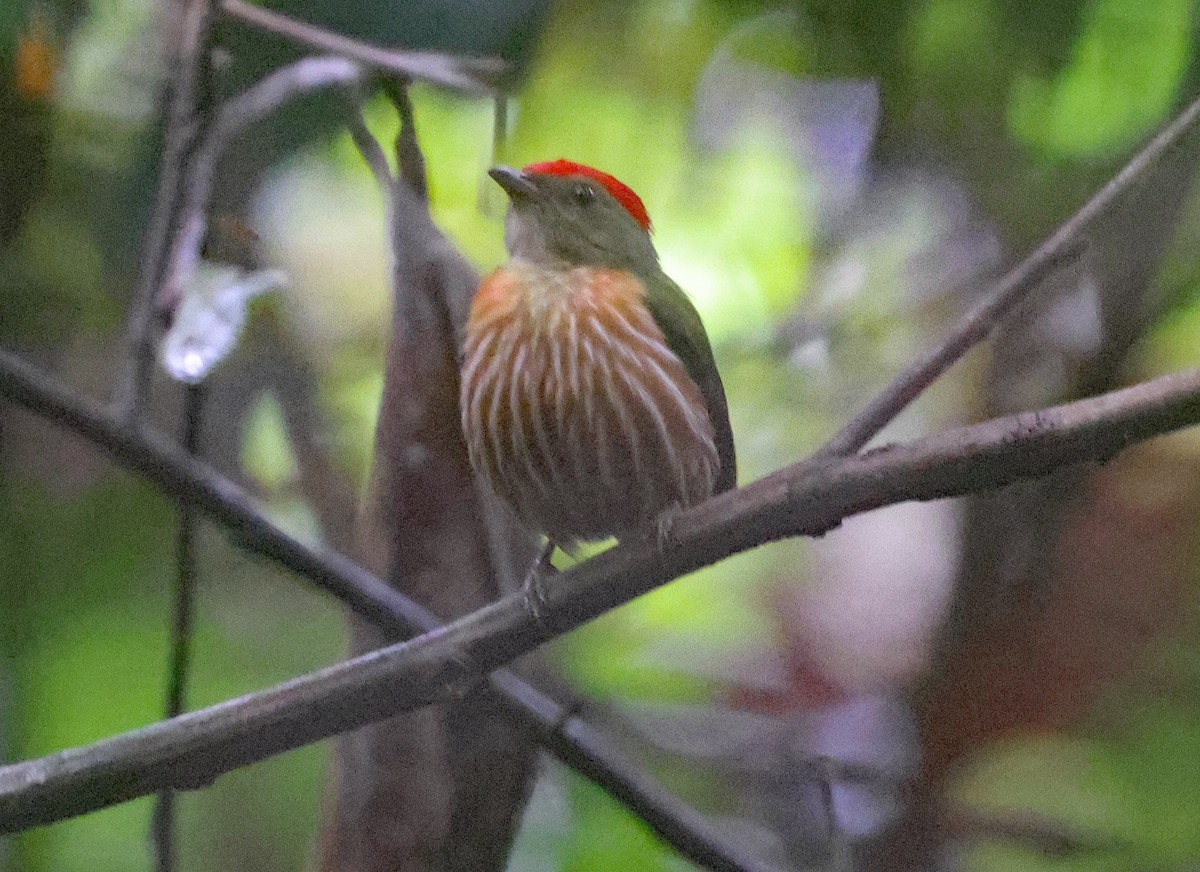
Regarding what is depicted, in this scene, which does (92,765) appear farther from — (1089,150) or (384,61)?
(1089,150)

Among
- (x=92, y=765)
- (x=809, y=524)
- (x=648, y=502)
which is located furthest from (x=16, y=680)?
(x=809, y=524)

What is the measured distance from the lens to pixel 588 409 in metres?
1.07

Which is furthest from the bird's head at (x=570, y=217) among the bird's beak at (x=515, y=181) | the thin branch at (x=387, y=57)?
the thin branch at (x=387, y=57)

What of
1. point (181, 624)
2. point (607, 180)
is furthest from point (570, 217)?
point (181, 624)

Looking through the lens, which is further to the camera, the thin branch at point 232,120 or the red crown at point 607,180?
the thin branch at point 232,120

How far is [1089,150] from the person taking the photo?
3.82 ft

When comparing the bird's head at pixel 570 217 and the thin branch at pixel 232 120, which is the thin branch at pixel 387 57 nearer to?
the thin branch at pixel 232 120

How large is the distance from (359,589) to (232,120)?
65cm

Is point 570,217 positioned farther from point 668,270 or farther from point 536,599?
point 536,599

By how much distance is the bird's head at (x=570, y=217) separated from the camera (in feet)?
3.77

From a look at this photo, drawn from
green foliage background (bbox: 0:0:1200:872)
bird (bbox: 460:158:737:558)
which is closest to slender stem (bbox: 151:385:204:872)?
green foliage background (bbox: 0:0:1200:872)

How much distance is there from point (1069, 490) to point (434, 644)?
71 cm

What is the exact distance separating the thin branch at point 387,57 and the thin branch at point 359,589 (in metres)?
0.55

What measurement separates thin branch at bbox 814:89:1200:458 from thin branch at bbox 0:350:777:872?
0.44m
